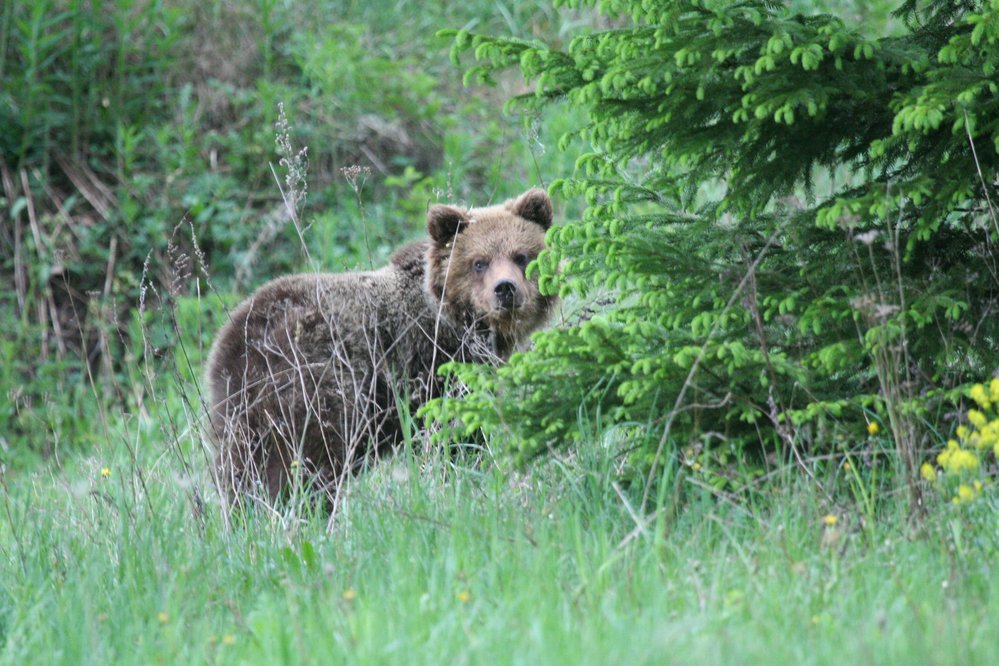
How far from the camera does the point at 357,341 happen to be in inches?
260

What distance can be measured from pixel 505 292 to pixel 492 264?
0.29 m

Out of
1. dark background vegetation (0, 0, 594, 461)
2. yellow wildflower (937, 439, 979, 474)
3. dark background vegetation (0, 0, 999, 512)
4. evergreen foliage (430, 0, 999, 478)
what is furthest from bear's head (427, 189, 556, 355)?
yellow wildflower (937, 439, 979, 474)

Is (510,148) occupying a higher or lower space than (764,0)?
lower

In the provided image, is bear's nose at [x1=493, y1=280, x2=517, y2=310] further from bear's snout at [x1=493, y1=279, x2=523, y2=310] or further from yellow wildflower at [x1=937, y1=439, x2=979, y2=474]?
yellow wildflower at [x1=937, y1=439, x2=979, y2=474]

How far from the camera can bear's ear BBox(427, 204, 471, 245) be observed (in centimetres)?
714

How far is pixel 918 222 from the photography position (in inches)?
170

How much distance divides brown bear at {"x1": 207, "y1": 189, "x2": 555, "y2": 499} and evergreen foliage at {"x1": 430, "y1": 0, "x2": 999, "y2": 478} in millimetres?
1137

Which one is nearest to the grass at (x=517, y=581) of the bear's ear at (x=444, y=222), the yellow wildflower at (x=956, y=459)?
the yellow wildflower at (x=956, y=459)

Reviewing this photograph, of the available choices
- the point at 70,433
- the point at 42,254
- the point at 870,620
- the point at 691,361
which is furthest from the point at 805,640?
the point at 42,254

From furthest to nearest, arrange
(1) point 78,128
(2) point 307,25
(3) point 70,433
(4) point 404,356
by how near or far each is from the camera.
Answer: (2) point 307,25
(1) point 78,128
(3) point 70,433
(4) point 404,356

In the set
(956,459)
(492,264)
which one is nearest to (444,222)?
(492,264)

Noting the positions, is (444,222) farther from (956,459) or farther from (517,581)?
(956,459)

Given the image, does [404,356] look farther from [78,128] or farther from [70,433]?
[78,128]

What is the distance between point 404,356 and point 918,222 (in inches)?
128
